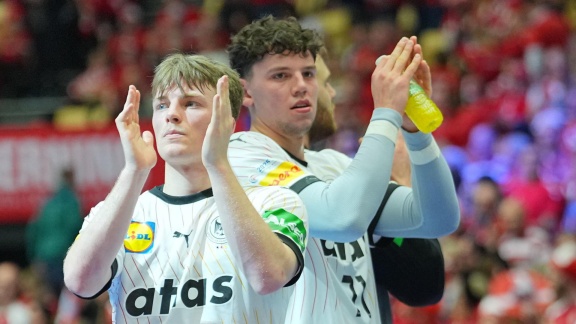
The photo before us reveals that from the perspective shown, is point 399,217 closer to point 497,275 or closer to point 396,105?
point 396,105

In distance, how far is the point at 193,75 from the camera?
3484mm

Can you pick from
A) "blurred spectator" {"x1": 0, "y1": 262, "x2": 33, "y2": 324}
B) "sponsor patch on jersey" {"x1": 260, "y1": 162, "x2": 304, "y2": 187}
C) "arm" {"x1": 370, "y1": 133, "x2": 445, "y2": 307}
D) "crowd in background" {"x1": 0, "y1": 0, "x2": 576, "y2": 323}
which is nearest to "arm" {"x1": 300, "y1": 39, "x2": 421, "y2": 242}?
"sponsor patch on jersey" {"x1": 260, "y1": 162, "x2": 304, "y2": 187}

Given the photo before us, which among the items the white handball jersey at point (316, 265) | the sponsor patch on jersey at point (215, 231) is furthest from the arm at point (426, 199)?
the sponsor patch on jersey at point (215, 231)

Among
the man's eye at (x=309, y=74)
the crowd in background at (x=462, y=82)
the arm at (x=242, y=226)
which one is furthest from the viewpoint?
the crowd in background at (x=462, y=82)

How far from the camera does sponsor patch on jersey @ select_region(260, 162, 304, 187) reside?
3983mm

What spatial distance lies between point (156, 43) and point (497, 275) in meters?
8.11

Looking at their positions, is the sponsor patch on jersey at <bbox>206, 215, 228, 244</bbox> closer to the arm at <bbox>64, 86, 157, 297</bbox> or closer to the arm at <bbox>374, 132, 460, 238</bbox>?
the arm at <bbox>64, 86, 157, 297</bbox>

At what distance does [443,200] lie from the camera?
414 centimetres

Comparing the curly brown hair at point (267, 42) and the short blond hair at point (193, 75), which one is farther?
the curly brown hair at point (267, 42)

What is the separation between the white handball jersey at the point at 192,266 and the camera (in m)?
3.34

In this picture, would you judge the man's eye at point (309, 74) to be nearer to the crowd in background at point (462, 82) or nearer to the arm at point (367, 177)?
the arm at point (367, 177)

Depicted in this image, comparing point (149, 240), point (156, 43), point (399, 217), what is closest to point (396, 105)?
point (399, 217)

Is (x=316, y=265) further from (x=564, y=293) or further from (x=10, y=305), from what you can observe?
(x=10, y=305)

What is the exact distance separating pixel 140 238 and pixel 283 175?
74cm
